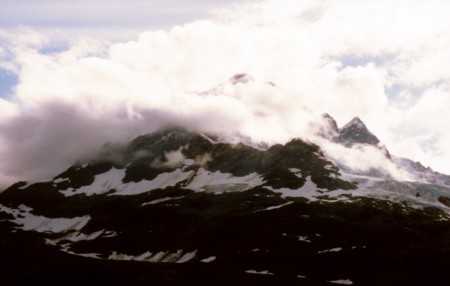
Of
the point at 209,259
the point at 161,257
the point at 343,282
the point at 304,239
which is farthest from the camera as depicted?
the point at 304,239

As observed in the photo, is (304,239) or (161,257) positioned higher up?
(304,239)

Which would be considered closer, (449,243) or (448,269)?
(448,269)

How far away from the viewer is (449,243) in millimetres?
165625

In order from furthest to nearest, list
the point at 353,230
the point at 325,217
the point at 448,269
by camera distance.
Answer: the point at 325,217, the point at 353,230, the point at 448,269

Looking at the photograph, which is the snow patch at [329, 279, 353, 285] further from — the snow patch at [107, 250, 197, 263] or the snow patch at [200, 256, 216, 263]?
the snow patch at [107, 250, 197, 263]

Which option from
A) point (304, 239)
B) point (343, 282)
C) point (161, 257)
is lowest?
point (343, 282)

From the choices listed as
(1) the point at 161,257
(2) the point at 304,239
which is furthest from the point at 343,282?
(1) the point at 161,257

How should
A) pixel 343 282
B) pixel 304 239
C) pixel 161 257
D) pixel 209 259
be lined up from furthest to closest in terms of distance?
pixel 304 239
pixel 161 257
pixel 209 259
pixel 343 282

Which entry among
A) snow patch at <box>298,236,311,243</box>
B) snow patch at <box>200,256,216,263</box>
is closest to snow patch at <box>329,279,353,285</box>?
snow patch at <box>298,236,311,243</box>

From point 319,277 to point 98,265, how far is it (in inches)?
2324

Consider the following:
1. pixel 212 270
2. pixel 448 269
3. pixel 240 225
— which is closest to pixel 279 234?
pixel 240 225

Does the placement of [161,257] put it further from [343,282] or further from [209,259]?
[343,282]

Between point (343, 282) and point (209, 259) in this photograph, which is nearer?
point (343, 282)

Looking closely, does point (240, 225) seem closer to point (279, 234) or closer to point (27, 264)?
point (279, 234)
